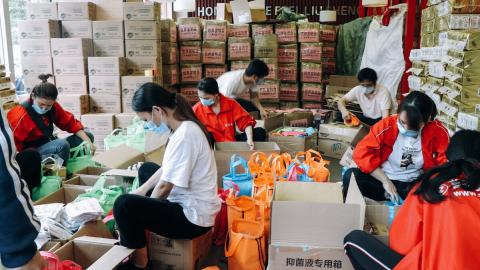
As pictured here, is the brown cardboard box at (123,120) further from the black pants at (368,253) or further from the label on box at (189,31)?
the black pants at (368,253)

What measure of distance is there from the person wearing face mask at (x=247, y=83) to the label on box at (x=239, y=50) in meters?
1.79

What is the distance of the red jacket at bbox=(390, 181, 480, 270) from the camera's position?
4.57 feet

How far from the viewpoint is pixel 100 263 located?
1975mm

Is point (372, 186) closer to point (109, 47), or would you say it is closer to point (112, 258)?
point (112, 258)

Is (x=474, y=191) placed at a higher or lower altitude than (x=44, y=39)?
lower

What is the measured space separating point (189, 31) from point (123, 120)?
2164 millimetres

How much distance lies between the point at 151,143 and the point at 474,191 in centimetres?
250

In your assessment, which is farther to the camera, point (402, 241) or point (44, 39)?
point (44, 39)

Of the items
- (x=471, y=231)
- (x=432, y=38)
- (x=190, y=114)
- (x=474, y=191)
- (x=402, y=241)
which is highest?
(x=432, y=38)

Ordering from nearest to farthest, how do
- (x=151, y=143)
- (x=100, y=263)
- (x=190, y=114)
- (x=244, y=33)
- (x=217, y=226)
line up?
(x=100, y=263), (x=190, y=114), (x=217, y=226), (x=151, y=143), (x=244, y=33)

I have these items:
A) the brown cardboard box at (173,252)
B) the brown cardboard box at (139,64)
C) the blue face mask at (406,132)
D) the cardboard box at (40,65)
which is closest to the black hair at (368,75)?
the blue face mask at (406,132)

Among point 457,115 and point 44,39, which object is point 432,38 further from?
point 44,39

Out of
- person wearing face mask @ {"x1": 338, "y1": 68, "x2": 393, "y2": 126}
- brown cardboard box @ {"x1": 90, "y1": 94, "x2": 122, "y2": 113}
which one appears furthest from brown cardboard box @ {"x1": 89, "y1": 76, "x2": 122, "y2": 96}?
person wearing face mask @ {"x1": 338, "y1": 68, "x2": 393, "y2": 126}

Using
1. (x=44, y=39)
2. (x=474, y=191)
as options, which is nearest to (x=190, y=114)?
(x=474, y=191)
